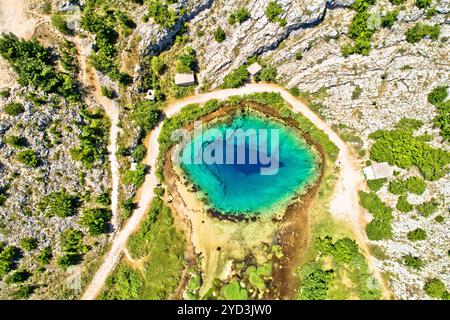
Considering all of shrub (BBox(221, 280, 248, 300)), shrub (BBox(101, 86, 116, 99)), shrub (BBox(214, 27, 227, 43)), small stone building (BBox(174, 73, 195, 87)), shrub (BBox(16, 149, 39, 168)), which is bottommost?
shrub (BBox(221, 280, 248, 300))

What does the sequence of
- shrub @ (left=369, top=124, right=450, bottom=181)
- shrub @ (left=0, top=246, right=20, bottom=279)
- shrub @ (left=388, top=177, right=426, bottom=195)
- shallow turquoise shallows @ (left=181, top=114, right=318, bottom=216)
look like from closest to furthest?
shrub @ (left=0, top=246, right=20, bottom=279)
shrub @ (left=369, top=124, right=450, bottom=181)
shrub @ (left=388, top=177, right=426, bottom=195)
shallow turquoise shallows @ (left=181, top=114, right=318, bottom=216)

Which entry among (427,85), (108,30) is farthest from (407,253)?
(108,30)

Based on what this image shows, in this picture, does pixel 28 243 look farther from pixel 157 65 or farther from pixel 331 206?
pixel 331 206

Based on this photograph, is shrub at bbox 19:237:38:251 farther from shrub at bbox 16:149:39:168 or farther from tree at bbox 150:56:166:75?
tree at bbox 150:56:166:75

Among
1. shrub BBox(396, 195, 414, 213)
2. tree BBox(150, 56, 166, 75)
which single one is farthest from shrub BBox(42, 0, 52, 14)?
shrub BBox(396, 195, 414, 213)

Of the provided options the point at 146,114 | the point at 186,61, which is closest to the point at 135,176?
the point at 146,114

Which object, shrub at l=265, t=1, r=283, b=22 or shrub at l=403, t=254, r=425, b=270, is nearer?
shrub at l=265, t=1, r=283, b=22
